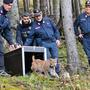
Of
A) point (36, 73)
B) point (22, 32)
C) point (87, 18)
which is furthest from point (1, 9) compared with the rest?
point (87, 18)

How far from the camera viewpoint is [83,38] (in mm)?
11797

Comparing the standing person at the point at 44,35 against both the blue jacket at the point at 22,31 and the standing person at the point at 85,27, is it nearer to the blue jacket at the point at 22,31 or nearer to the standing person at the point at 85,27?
the blue jacket at the point at 22,31

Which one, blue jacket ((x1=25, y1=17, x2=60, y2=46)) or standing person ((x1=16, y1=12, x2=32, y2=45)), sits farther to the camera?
blue jacket ((x1=25, y1=17, x2=60, y2=46))

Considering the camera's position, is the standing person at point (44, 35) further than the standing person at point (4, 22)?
A: Yes

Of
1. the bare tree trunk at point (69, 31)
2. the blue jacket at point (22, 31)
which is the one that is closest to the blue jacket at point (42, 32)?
the blue jacket at point (22, 31)

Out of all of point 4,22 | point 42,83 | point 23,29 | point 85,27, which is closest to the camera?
point 42,83

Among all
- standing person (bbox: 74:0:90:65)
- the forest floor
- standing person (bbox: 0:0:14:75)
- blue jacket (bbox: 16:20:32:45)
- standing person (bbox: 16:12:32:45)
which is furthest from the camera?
standing person (bbox: 74:0:90:65)

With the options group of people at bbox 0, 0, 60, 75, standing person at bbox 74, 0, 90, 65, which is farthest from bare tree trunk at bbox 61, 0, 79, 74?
group of people at bbox 0, 0, 60, 75

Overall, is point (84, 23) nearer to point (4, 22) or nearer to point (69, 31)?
point (69, 31)

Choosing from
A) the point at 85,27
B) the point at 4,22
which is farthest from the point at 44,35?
the point at 4,22

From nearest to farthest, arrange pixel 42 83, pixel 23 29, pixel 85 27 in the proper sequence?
1. pixel 42 83
2. pixel 23 29
3. pixel 85 27

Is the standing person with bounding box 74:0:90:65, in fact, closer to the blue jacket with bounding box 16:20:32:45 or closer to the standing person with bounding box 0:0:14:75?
the blue jacket with bounding box 16:20:32:45

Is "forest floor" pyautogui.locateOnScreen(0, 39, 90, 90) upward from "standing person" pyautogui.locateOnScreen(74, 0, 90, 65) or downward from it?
downward

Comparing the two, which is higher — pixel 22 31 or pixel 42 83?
pixel 22 31
